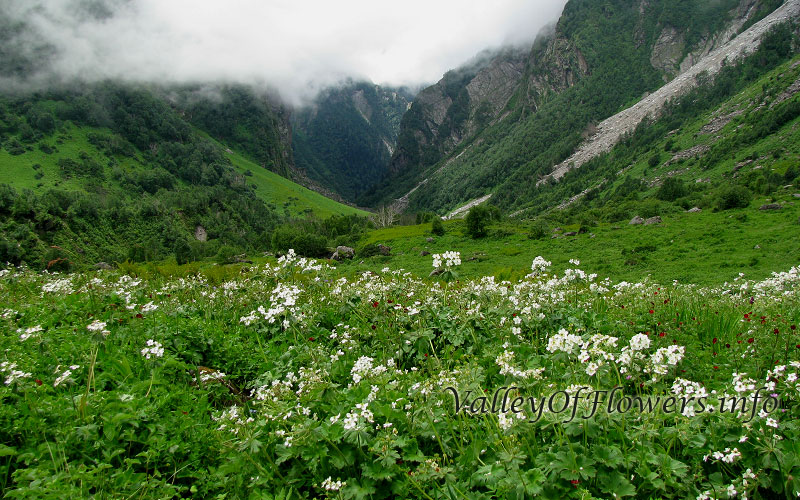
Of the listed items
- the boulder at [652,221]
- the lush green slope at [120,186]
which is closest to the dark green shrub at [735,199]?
the boulder at [652,221]

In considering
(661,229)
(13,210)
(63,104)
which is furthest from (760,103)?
(63,104)

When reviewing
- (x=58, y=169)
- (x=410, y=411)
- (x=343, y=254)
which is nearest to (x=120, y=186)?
(x=58, y=169)

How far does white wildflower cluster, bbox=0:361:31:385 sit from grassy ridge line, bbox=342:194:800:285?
16.0 m

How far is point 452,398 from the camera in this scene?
3406 mm

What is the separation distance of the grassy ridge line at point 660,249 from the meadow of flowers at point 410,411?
40.3 feet

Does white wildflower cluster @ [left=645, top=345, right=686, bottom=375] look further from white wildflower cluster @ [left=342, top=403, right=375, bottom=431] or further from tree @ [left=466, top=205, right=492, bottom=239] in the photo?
tree @ [left=466, top=205, right=492, bottom=239]

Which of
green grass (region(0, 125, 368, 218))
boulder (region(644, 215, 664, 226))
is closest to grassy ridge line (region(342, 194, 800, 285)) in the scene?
boulder (region(644, 215, 664, 226))

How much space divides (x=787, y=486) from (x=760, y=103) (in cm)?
12893

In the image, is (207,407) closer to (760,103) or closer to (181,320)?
(181,320)

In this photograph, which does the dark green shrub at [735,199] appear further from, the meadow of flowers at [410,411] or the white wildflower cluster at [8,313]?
the white wildflower cluster at [8,313]

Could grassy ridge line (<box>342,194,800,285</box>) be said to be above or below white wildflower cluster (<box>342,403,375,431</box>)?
below

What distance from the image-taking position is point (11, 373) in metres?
3.55

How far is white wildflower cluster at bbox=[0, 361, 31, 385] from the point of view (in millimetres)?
3379

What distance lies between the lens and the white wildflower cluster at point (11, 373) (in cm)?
338
